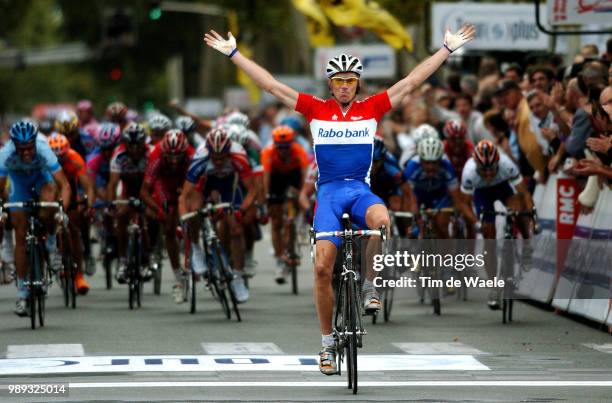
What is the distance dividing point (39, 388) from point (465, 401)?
2.86 metres

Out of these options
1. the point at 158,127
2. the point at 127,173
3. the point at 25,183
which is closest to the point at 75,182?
the point at 127,173

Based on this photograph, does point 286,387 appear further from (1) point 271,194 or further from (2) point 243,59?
(1) point 271,194

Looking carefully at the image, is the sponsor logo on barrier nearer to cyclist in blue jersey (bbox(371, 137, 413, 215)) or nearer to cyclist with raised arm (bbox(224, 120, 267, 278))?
cyclist in blue jersey (bbox(371, 137, 413, 215))

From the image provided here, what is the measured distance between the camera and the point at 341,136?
12602 mm

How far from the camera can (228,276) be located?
17.4 metres

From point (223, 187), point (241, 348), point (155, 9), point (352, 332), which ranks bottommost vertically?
point (241, 348)

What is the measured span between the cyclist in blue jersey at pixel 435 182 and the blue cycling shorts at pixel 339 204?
5693 mm

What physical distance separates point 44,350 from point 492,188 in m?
5.64

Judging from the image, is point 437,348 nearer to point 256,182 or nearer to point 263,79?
point 263,79

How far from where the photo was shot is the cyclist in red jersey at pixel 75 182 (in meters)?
19.3

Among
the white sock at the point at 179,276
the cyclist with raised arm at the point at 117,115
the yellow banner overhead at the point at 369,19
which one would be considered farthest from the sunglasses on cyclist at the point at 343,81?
the yellow banner overhead at the point at 369,19

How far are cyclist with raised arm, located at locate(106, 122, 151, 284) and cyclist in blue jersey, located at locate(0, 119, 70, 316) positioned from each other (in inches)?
80.7

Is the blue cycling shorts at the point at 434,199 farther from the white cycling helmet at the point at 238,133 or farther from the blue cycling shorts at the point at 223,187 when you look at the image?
the white cycling helmet at the point at 238,133

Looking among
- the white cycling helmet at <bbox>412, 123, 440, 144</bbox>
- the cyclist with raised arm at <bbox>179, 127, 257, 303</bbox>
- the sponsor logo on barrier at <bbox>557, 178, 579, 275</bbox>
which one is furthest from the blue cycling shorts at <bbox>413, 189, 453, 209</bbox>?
the cyclist with raised arm at <bbox>179, 127, 257, 303</bbox>
